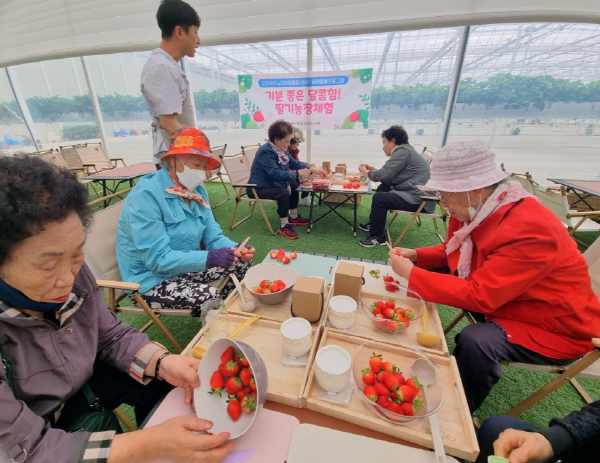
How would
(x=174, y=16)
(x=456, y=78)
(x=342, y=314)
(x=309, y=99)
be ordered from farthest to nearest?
1. (x=309, y=99)
2. (x=456, y=78)
3. (x=174, y=16)
4. (x=342, y=314)

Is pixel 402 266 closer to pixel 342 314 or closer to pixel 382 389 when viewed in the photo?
pixel 342 314

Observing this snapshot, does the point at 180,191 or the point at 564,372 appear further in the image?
the point at 180,191

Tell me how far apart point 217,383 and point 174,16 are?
283 cm

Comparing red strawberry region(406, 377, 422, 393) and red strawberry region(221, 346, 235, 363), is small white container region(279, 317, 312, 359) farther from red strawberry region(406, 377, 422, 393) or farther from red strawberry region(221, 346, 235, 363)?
red strawberry region(406, 377, 422, 393)

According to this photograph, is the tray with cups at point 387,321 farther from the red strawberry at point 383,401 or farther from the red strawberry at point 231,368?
the red strawberry at point 231,368

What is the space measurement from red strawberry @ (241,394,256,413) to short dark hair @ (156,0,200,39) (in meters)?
2.81

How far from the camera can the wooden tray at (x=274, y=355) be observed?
0.91m

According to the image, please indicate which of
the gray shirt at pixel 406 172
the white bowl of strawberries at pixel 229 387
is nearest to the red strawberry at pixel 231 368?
the white bowl of strawberries at pixel 229 387

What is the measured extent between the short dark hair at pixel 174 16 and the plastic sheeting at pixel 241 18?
2.72 meters

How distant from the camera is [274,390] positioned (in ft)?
3.03

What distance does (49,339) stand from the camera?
0.85 m

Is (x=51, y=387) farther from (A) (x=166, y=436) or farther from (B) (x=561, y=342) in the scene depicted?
(B) (x=561, y=342)

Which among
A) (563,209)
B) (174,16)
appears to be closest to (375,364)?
(174,16)

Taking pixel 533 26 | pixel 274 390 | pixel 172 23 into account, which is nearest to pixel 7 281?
pixel 274 390
